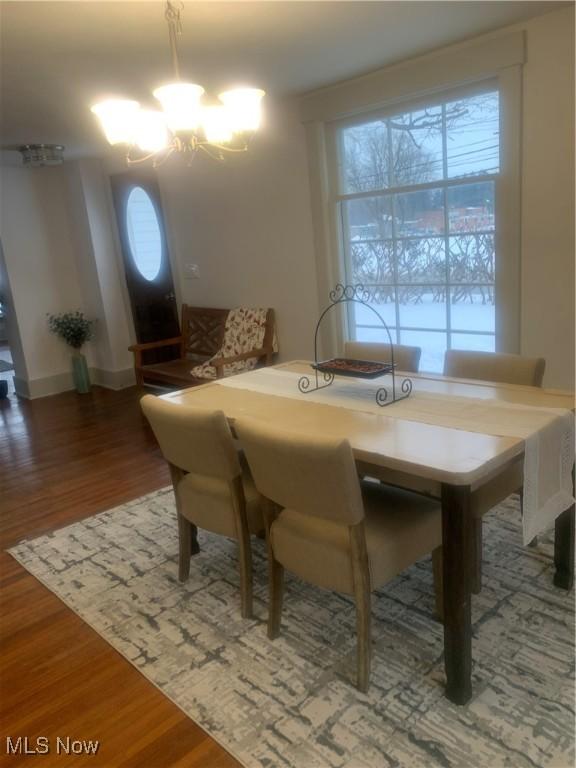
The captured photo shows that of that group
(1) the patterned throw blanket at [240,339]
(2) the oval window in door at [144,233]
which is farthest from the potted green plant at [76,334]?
(1) the patterned throw blanket at [240,339]

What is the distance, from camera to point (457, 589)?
1.67 metres

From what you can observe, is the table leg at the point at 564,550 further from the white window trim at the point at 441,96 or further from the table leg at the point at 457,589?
the white window trim at the point at 441,96

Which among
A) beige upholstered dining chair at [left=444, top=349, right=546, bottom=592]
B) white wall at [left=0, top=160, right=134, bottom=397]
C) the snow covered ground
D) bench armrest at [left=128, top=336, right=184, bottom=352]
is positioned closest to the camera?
beige upholstered dining chair at [left=444, top=349, right=546, bottom=592]

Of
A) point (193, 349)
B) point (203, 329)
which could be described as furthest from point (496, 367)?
point (193, 349)

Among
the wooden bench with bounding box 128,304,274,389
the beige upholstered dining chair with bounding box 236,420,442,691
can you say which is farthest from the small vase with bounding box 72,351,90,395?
the beige upholstered dining chair with bounding box 236,420,442,691

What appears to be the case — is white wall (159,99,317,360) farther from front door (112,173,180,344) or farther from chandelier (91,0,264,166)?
chandelier (91,0,264,166)

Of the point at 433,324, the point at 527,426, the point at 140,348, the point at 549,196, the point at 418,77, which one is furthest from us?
the point at 140,348

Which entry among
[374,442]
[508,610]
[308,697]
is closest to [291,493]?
[374,442]

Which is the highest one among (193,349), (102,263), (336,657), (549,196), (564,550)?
(549,196)

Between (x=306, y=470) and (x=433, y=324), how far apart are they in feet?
7.71

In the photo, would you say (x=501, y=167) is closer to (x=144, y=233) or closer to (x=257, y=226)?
(x=257, y=226)

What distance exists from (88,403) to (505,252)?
159 inches

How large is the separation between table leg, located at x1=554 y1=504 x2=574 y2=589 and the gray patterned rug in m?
0.07

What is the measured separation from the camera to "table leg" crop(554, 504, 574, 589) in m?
2.14
